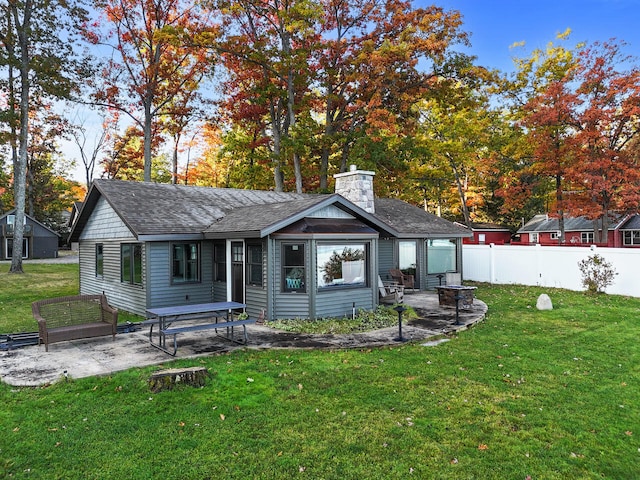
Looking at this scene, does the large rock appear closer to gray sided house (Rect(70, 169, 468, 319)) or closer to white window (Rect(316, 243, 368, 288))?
gray sided house (Rect(70, 169, 468, 319))

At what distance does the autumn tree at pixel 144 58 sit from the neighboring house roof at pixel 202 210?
11095mm

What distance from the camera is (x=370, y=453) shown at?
414 cm

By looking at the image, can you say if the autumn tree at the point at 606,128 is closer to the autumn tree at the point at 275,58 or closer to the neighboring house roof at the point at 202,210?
the neighboring house roof at the point at 202,210

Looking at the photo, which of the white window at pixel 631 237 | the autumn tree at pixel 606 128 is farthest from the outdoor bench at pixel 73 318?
the white window at pixel 631 237

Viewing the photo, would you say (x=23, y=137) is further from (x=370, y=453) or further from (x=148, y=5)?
(x=370, y=453)

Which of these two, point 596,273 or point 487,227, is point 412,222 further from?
point 487,227

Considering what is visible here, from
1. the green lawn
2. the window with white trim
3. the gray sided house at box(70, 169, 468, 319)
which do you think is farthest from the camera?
the window with white trim

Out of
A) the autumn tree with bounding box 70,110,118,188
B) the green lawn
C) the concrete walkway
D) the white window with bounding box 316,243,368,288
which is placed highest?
the autumn tree with bounding box 70,110,118,188

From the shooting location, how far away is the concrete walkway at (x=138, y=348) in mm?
6594

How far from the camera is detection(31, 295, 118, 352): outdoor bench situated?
7809 millimetres

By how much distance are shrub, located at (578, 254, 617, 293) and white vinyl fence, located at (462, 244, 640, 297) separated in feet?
0.52

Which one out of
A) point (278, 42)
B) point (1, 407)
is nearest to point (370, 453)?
point (1, 407)

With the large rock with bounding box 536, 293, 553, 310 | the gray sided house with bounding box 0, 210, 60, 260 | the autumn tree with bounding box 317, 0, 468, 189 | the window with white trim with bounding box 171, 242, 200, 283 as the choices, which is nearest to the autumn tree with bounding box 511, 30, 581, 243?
the autumn tree with bounding box 317, 0, 468, 189

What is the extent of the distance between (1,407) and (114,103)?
82.2ft
